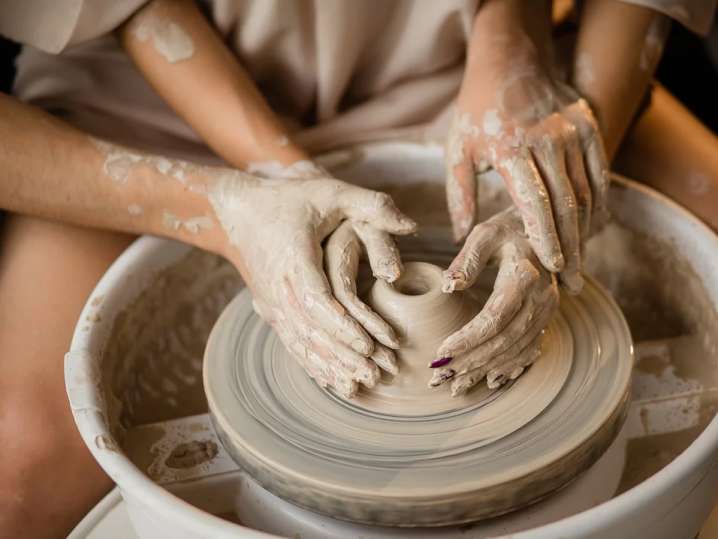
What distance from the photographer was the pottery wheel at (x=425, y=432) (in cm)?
107

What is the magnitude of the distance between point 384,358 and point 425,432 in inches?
4.8

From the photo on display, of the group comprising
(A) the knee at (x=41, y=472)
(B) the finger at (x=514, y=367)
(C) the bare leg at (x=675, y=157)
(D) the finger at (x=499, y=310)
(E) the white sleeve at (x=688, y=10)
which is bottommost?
(A) the knee at (x=41, y=472)

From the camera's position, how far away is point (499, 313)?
1145 millimetres

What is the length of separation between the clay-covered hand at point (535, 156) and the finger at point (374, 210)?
0.71 ft

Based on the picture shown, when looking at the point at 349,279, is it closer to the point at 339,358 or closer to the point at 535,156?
the point at 339,358

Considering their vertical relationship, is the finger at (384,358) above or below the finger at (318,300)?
below

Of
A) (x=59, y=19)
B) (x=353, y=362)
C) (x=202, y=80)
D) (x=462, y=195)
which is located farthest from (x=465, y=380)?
(x=59, y=19)

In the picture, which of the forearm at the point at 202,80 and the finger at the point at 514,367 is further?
the forearm at the point at 202,80

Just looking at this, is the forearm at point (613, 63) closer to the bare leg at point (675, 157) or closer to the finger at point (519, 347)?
the bare leg at point (675, 157)

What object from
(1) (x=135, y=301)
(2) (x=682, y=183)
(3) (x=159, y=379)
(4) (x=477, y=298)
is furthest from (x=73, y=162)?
(2) (x=682, y=183)

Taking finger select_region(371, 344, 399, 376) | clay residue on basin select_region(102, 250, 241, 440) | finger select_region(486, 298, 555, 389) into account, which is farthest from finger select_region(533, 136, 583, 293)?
clay residue on basin select_region(102, 250, 241, 440)

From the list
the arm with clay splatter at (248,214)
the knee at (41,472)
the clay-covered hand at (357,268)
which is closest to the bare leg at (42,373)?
the knee at (41,472)

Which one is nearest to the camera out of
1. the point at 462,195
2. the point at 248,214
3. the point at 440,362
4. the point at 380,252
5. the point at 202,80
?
the point at 440,362

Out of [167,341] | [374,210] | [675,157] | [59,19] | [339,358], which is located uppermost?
[59,19]
